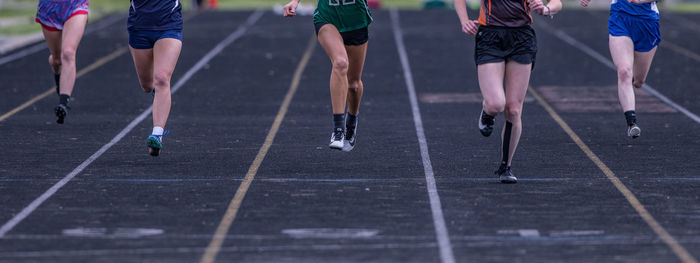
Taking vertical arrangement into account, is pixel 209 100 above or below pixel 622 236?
below

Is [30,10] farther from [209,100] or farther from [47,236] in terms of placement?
[47,236]

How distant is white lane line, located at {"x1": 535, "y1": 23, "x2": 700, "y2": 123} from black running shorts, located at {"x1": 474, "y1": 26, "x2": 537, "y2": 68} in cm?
492

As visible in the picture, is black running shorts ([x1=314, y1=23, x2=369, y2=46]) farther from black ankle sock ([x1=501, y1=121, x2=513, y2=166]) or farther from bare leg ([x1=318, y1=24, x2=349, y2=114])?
black ankle sock ([x1=501, y1=121, x2=513, y2=166])

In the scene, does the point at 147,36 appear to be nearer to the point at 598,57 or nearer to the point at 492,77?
the point at 492,77

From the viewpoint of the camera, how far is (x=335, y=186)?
334 inches

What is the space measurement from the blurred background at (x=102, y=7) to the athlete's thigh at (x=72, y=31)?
12189mm

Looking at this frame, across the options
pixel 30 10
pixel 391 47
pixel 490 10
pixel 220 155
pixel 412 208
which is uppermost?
pixel 490 10

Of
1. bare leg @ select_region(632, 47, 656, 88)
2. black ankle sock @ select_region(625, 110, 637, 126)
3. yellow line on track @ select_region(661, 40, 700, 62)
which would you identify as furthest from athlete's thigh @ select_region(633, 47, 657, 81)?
yellow line on track @ select_region(661, 40, 700, 62)

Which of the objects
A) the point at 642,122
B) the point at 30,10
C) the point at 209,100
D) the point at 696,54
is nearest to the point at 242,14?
the point at 30,10

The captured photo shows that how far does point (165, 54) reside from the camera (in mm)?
9484

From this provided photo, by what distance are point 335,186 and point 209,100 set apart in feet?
22.0

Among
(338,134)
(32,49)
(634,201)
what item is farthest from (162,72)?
(32,49)

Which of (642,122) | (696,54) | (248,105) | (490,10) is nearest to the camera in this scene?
(490,10)

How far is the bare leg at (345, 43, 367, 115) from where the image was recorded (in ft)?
31.4
